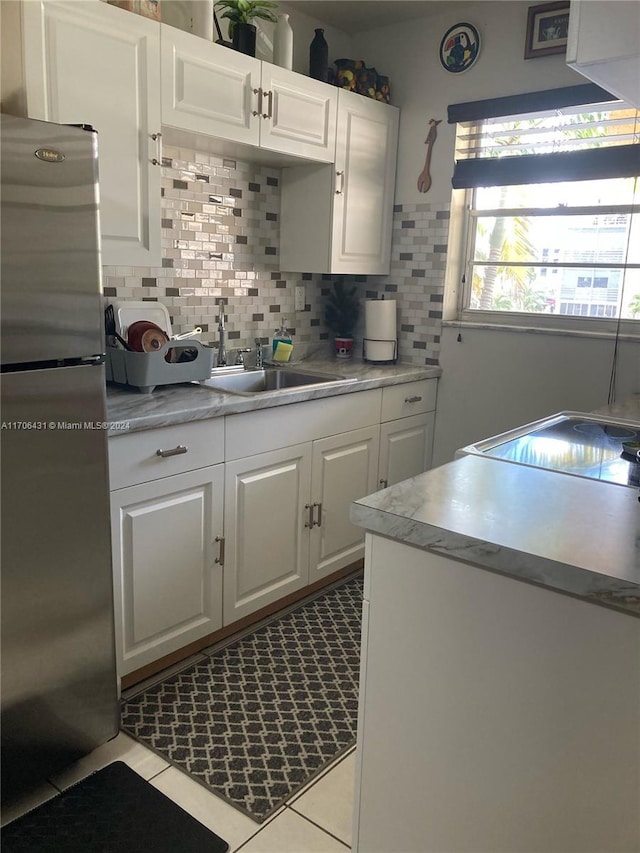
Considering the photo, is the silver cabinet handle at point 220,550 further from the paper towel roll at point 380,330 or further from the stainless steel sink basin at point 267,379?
the paper towel roll at point 380,330

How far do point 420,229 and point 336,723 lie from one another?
92.7 inches

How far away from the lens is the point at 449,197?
3346 mm

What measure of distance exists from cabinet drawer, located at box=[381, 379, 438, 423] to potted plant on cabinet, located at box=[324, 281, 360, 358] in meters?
0.49

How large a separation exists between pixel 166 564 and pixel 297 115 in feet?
6.21

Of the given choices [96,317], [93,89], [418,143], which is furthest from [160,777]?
[418,143]

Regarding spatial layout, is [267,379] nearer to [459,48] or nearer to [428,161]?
[428,161]

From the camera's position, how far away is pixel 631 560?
1.09 m

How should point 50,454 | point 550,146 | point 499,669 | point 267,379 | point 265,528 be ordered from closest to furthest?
1. point 499,669
2. point 50,454
3. point 265,528
4. point 550,146
5. point 267,379

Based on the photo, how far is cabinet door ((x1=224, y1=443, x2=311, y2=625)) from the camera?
2.49m

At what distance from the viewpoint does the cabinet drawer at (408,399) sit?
3182mm

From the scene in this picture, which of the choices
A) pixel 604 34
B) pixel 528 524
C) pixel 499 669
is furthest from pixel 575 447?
pixel 604 34

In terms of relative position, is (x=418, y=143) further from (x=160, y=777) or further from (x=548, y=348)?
(x=160, y=777)

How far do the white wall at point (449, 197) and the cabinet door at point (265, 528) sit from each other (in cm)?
105

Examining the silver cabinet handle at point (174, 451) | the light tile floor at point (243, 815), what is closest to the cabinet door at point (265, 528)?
the silver cabinet handle at point (174, 451)
